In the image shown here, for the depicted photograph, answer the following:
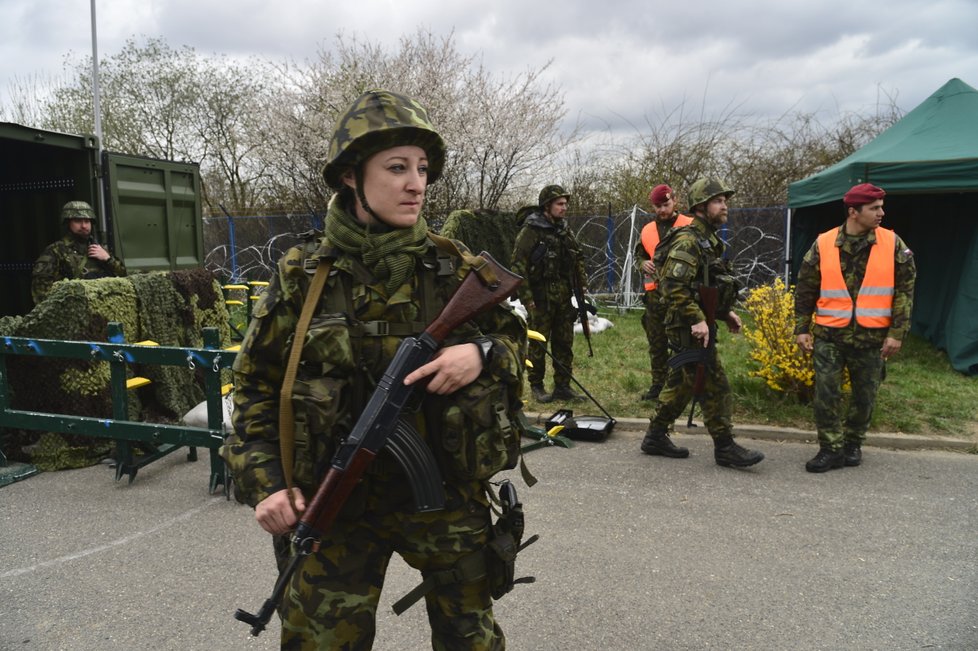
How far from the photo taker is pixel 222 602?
10.5 feet

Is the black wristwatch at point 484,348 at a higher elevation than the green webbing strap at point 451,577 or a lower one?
higher

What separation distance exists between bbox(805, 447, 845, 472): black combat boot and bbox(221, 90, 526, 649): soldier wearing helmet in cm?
368

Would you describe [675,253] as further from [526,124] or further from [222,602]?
[526,124]

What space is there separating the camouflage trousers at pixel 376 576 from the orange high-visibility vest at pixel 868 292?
388 centimetres

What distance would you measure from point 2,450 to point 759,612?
5.16m

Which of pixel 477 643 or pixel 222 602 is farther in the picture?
pixel 222 602

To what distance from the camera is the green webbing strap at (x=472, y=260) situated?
1867mm

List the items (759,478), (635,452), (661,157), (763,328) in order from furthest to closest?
(661,157) → (763,328) → (635,452) → (759,478)

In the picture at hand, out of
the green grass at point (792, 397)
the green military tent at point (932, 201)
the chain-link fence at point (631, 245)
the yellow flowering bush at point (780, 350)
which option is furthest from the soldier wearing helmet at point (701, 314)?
the chain-link fence at point (631, 245)

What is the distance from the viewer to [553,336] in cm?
706

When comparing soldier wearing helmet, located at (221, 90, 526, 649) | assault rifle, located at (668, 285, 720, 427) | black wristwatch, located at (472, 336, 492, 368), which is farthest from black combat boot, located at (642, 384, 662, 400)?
black wristwatch, located at (472, 336, 492, 368)

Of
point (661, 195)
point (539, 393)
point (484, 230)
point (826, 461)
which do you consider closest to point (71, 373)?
point (539, 393)

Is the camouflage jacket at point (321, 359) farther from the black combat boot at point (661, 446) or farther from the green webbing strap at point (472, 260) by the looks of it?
the black combat boot at point (661, 446)

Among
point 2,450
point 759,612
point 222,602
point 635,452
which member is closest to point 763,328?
point 635,452
